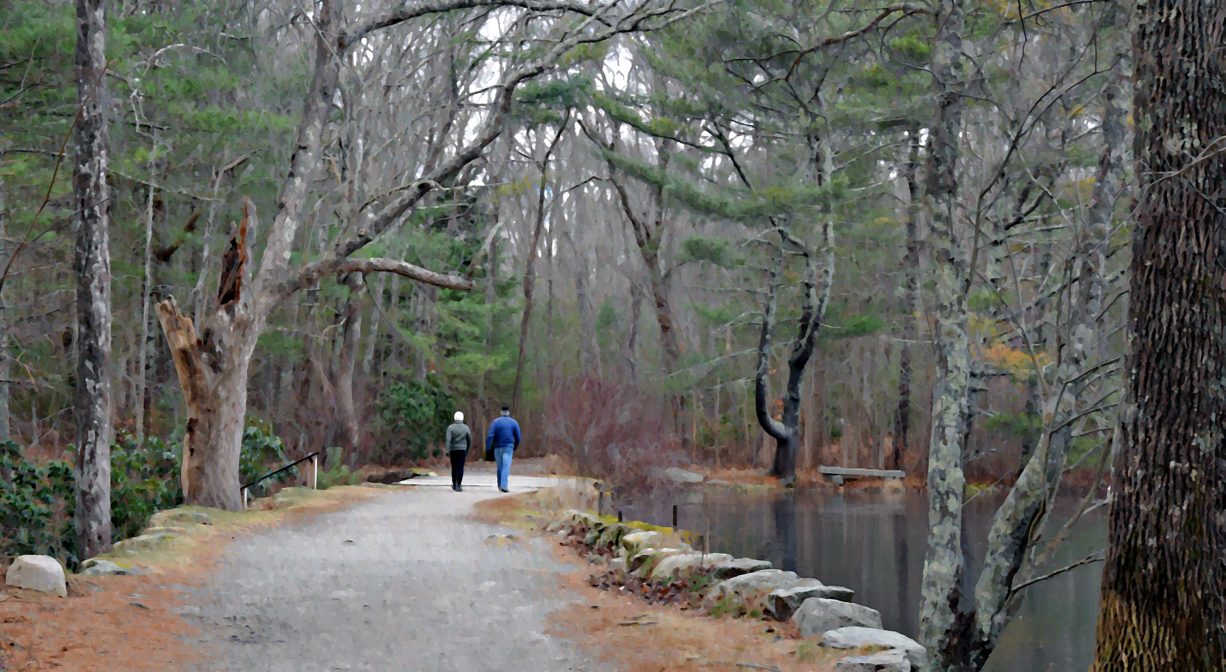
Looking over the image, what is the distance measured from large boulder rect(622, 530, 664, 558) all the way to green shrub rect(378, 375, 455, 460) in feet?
57.2

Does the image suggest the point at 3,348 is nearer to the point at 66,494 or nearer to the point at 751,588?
the point at 66,494

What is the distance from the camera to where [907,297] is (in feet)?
104

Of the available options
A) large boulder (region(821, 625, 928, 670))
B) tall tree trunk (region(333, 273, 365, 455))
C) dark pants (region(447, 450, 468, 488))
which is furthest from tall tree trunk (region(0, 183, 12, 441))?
large boulder (region(821, 625, 928, 670))

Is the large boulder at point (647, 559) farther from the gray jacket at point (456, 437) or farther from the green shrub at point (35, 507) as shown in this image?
the gray jacket at point (456, 437)

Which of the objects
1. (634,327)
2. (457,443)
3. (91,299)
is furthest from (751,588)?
(634,327)

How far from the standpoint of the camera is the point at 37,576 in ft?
28.8

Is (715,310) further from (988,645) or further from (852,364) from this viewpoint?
(988,645)

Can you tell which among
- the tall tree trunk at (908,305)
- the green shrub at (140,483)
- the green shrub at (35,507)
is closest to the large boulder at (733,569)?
the green shrub at (35,507)

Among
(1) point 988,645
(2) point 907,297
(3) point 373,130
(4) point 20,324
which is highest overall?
(3) point 373,130

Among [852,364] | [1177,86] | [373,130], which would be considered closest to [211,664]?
[1177,86]

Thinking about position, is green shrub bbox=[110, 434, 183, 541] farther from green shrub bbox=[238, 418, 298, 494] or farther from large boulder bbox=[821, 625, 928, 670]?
large boulder bbox=[821, 625, 928, 670]

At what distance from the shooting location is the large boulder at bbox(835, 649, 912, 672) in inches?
301

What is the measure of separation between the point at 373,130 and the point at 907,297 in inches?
583

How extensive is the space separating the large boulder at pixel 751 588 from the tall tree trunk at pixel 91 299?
6.31 metres
